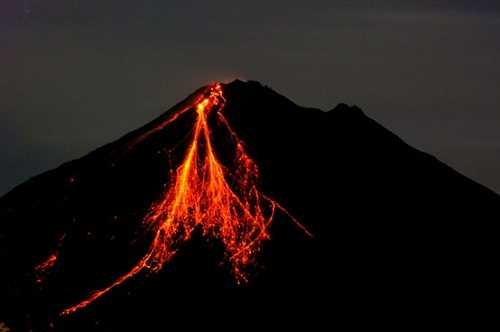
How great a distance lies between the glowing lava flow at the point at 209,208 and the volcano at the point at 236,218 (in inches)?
1.7

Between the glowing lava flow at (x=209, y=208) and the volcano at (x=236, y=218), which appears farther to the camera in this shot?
the glowing lava flow at (x=209, y=208)

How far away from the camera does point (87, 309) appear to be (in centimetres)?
3388

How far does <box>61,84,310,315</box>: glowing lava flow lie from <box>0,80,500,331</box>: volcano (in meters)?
0.04

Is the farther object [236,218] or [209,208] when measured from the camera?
[209,208]

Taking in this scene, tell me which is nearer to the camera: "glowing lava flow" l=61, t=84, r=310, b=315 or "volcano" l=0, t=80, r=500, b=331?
"volcano" l=0, t=80, r=500, b=331

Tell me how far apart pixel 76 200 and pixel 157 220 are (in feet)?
10.2

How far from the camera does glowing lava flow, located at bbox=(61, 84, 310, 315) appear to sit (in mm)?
35344

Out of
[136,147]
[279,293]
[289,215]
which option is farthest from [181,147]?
[279,293]

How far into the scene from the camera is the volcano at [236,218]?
113ft

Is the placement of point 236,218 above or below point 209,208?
below

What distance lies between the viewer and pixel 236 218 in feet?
121

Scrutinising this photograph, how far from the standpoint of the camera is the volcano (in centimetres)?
3459

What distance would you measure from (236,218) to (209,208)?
82 centimetres

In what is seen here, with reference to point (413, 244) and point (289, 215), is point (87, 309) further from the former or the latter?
point (413, 244)
